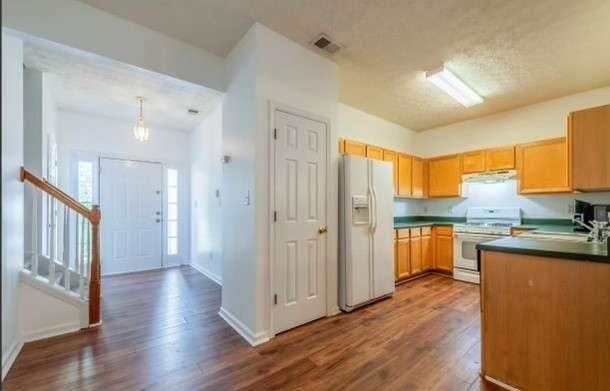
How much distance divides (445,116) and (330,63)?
2676mm

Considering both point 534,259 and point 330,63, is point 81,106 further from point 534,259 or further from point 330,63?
point 534,259

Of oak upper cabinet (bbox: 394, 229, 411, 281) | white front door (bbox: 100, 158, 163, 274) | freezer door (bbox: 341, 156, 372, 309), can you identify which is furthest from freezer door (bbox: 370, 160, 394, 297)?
white front door (bbox: 100, 158, 163, 274)

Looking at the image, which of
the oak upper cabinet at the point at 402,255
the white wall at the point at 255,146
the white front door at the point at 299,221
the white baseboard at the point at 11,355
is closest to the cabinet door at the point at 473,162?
the oak upper cabinet at the point at 402,255

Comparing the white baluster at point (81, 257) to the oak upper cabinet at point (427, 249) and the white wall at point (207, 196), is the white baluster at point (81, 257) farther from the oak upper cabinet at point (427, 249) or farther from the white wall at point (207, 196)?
the oak upper cabinet at point (427, 249)

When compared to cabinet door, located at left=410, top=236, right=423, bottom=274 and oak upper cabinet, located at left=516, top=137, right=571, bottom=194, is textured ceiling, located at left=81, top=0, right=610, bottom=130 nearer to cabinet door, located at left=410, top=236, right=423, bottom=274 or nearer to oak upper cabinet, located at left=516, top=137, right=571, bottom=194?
oak upper cabinet, located at left=516, top=137, right=571, bottom=194

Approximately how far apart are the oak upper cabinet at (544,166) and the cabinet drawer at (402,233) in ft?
5.79

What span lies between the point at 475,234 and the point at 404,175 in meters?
1.46

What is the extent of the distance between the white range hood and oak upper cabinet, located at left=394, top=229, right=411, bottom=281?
1.54 m

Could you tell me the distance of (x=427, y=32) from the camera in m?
2.61

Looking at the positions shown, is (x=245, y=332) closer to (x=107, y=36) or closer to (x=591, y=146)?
(x=107, y=36)

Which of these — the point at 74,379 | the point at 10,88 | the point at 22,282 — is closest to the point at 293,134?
the point at 10,88

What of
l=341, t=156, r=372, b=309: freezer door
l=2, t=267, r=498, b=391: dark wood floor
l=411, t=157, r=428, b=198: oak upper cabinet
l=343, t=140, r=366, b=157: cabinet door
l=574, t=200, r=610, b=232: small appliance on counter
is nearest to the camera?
l=2, t=267, r=498, b=391: dark wood floor

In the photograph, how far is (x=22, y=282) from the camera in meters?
2.45

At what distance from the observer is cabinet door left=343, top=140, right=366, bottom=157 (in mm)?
4062
